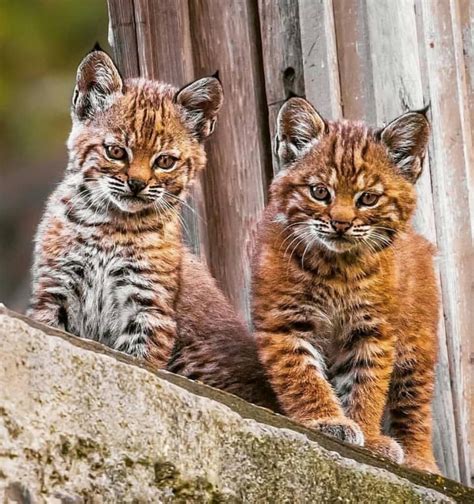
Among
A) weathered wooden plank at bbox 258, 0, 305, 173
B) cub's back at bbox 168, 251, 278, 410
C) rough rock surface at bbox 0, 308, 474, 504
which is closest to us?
rough rock surface at bbox 0, 308, 474, 504

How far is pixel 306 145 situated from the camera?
17.6 feet

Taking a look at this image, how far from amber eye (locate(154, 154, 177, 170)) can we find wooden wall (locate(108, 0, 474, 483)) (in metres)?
0.67

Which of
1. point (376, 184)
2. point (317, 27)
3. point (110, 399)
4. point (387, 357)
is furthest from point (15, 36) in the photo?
point (110, 399)

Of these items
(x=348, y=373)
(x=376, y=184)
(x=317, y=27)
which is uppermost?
(x=317, y=27)

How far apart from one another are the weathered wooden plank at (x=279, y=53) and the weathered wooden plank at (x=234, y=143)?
7 cm

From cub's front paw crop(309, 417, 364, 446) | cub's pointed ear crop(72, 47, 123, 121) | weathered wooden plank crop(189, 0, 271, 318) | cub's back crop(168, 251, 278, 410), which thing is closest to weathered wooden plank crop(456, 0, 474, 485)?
weathered wooden plank crop(189, 0, 271, 318)

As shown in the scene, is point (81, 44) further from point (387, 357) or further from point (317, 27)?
point (387, 357)

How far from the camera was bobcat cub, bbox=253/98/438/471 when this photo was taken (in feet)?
17.0

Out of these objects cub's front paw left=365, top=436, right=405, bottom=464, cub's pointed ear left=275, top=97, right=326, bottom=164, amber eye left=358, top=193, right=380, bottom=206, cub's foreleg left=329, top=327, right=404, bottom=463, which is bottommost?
cub's front paw left=365, top=436, right=405, bottom=464

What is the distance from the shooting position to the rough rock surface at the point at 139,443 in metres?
3.50

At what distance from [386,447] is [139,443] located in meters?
1.62

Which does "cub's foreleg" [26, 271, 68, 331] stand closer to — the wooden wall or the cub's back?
the cub's back

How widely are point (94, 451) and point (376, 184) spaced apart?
6.58 feet

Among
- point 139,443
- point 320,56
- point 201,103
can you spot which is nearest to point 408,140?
point 320,56
